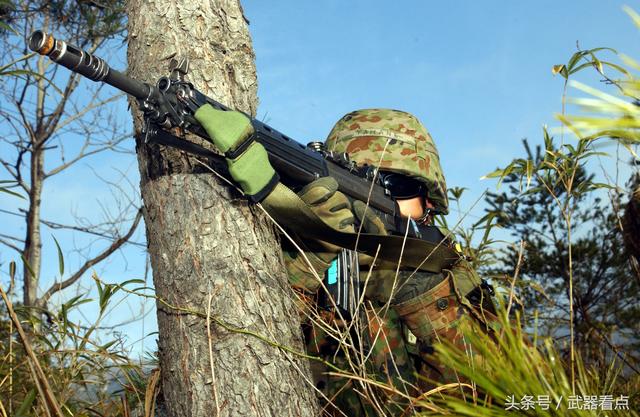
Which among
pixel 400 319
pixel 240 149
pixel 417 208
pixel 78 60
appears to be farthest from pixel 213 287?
pixel 417 208

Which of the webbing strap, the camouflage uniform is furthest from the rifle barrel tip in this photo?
the camouflage uniform

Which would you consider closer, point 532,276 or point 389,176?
point 389,176

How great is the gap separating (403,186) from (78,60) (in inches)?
84.5

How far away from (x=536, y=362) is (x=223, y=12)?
2.15 meters

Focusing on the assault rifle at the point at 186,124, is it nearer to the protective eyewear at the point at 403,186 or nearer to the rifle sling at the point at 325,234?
the rifle sling at the point at 325,234

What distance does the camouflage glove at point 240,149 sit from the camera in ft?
7.50

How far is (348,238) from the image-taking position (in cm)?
271

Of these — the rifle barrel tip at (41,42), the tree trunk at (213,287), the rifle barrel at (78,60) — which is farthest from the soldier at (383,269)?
the rifle barrel tip at (41,42)

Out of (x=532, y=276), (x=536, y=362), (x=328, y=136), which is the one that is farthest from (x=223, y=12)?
(x=532, y=276)

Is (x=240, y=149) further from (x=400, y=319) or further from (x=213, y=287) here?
(x=400, y=319)

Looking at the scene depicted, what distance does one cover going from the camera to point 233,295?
233cm

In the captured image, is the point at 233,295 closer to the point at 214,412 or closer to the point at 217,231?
the point at 217,231

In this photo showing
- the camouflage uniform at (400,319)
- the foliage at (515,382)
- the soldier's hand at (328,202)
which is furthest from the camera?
the camouflage uniform at (400,319)

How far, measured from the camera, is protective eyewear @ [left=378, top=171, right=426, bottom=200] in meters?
3.71
